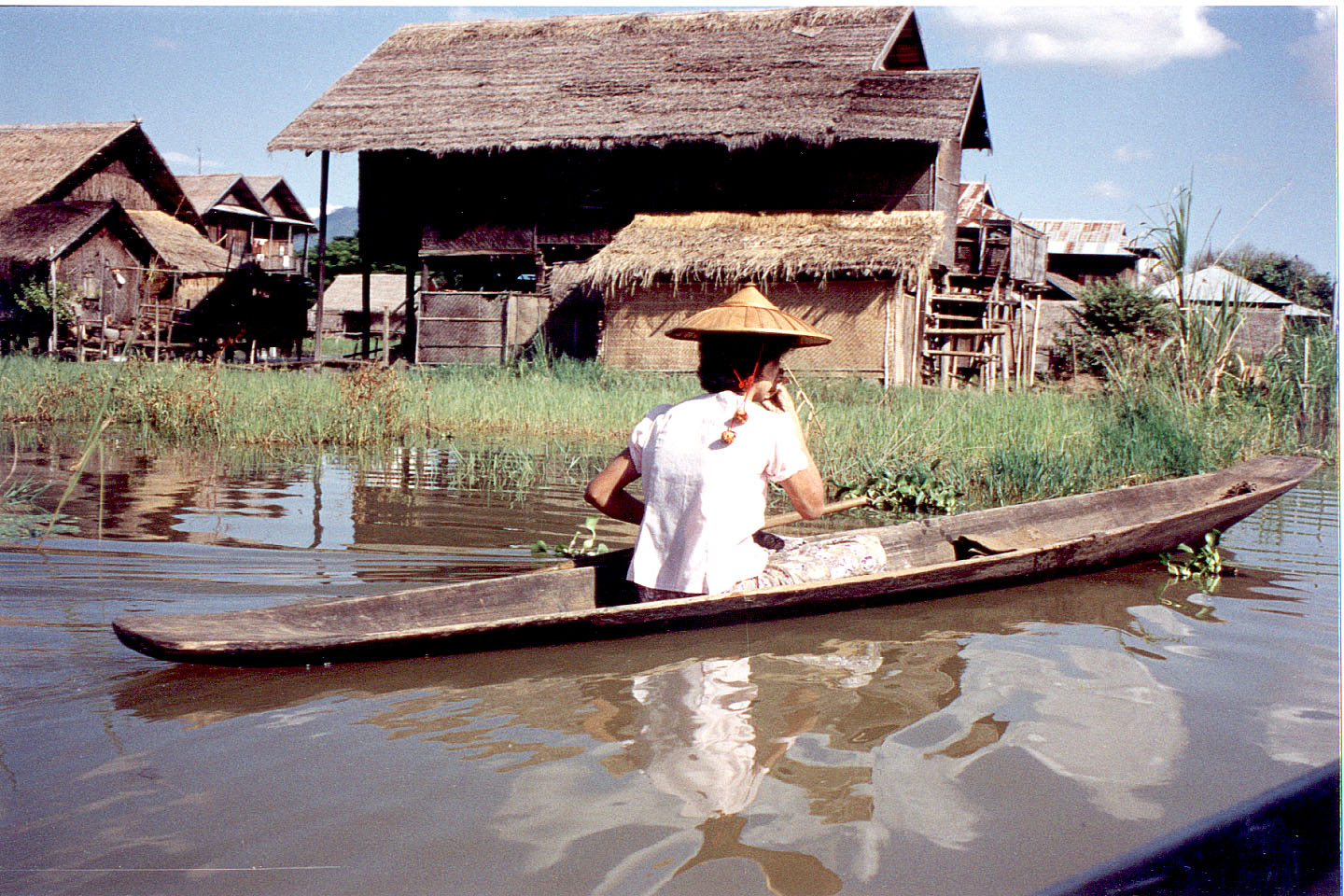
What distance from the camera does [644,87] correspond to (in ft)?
51.8

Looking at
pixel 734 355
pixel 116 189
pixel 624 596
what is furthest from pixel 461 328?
pixel 734 355

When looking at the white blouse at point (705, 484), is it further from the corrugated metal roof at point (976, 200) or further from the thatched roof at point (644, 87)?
the corrugated metal roof at point (976, 200)

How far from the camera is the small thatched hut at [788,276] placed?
1367cm

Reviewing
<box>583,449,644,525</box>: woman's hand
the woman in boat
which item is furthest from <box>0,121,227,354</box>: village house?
the woman in boat

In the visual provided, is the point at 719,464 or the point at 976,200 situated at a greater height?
the point at 976,200

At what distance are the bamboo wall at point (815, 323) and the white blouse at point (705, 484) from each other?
1023 centimetres

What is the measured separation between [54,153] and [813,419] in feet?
66.4

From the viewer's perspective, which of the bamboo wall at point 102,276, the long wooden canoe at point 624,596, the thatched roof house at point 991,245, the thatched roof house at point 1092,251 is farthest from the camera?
the thatched roof house at point 1092,251

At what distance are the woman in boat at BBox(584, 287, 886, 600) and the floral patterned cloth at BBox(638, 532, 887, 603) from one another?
24 cm

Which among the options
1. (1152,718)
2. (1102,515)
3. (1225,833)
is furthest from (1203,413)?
(1225,833)

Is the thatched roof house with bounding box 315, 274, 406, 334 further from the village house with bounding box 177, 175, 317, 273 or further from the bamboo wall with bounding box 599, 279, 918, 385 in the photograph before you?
the bamboo wall with bounding box 599, 279, 918, 385

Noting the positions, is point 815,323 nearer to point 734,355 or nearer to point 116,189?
point 734,355

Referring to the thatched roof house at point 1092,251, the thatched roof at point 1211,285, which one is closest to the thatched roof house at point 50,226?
the thatched roof at point 1211,285

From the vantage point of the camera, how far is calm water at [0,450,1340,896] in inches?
83.9
